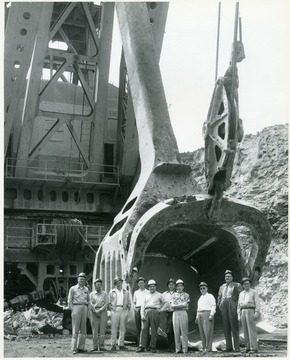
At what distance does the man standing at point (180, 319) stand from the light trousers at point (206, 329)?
0.88 ft

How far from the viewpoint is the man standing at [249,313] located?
26.6 ft

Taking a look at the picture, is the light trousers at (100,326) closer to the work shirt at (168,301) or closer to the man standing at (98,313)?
the man standing at (98,313)

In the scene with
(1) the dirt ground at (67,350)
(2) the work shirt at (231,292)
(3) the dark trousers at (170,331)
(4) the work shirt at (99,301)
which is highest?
(2) the work shirt at (231,292)

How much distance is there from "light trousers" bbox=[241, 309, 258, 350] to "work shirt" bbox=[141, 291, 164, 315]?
1.13 m

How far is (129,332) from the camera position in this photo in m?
9.20

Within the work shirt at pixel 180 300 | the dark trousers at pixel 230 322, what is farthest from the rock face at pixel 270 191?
the work shirt at pixel 180 300

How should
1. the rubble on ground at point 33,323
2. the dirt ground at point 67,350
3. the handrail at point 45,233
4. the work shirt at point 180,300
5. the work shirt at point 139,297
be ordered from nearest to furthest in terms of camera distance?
the dirt ground at point 67,350, the work shirt at point 180,300, the work shirt at point 139,297, the rubble on ground at point 33,323, the handrail at point 45,233

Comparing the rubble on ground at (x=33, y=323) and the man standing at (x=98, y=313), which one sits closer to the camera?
the man standing at (x=98, y=313)

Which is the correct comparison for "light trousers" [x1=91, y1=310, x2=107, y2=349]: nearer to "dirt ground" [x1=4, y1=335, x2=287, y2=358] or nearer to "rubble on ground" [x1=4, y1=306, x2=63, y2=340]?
"dirt ground" [x1=4, y1=335, x2=287, y2=358]

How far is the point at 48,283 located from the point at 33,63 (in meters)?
6.11

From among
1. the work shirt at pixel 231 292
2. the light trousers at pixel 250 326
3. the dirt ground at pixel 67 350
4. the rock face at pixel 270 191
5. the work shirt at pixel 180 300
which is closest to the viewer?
the dirt ground at pixel 67 350

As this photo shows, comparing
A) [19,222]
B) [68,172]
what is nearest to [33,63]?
[68,172]

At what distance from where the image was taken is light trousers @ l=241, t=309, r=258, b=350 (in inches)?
319

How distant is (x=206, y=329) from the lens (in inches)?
328
